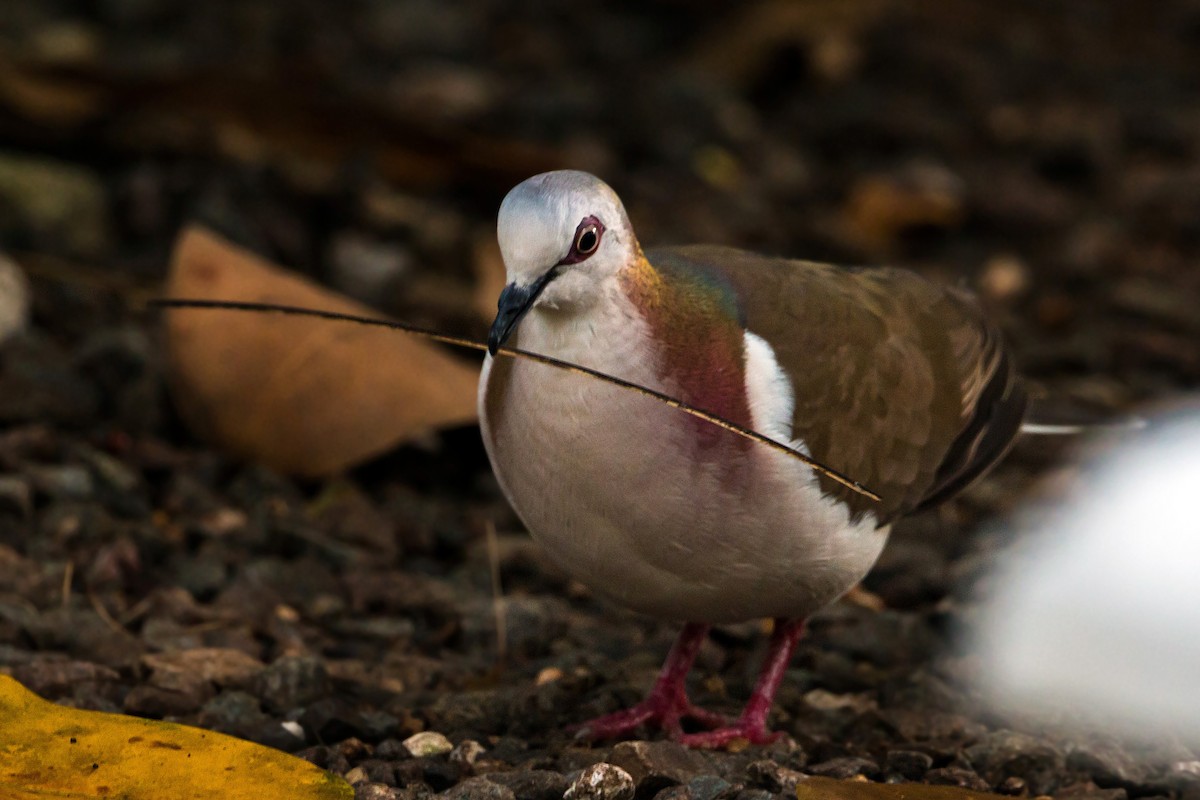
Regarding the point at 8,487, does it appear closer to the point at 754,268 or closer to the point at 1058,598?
the point at 754,268

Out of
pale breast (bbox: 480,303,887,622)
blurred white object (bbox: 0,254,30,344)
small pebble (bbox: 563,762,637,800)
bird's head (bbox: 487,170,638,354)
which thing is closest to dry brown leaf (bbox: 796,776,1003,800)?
small pebble (bbox: 563,762,637,800)

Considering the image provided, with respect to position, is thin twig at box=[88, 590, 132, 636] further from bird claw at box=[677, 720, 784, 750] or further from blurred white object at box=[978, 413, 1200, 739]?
blurred white object at box=[978, 413, 1200, 739]

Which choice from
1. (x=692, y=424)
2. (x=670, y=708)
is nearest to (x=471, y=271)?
(x=670, y=708)

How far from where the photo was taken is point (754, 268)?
3.63 metres

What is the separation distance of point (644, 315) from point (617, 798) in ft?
3.02

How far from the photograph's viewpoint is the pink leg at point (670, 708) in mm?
3750

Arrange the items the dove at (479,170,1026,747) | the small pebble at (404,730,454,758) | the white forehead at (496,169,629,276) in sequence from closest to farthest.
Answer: the white forehead at (496,169,629,276) → the dove at (479,170,1026,747) → the small pebble at (404,730,454,758)

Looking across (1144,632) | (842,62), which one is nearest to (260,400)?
(1144,632)

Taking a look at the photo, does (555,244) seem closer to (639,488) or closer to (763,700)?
(639,488)

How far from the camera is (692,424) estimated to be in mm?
3195

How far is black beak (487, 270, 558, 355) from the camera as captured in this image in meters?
2.98

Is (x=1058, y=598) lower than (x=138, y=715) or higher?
higher

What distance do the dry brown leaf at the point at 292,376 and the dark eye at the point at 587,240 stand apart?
157cm

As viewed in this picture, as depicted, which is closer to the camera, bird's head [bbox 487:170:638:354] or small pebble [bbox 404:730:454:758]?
bird's head [bbox 487:170:638:354]
